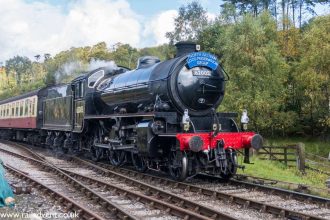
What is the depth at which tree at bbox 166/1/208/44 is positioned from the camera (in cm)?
4203

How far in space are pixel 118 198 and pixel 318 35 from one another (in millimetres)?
22961

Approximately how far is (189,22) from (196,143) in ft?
110

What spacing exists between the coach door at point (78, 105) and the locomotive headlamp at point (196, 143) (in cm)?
732

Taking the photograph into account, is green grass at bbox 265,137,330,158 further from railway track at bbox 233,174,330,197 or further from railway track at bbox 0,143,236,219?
railway track at bbox 0,143,236,219

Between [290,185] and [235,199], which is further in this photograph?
[290,185]

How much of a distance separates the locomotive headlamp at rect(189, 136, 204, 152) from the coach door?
24.0 ft

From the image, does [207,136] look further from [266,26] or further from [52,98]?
[266,26]

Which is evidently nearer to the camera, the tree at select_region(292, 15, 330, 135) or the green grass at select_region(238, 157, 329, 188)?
the green grass at select_region(238, 157, 329, 188)

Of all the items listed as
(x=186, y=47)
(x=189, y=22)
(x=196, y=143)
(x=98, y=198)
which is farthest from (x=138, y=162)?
(x=189, y=22)

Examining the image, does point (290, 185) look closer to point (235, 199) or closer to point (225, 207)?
point (235, 199)

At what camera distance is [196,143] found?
1025cm

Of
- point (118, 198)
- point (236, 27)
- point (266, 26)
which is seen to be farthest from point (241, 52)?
point (118, 198)

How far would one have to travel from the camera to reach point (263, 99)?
28328mm

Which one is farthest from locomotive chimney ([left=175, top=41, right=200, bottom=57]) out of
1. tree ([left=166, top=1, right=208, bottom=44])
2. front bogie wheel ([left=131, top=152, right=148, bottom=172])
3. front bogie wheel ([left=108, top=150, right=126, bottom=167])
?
tree ([left=166, top=1, right=208, bottom=44])
